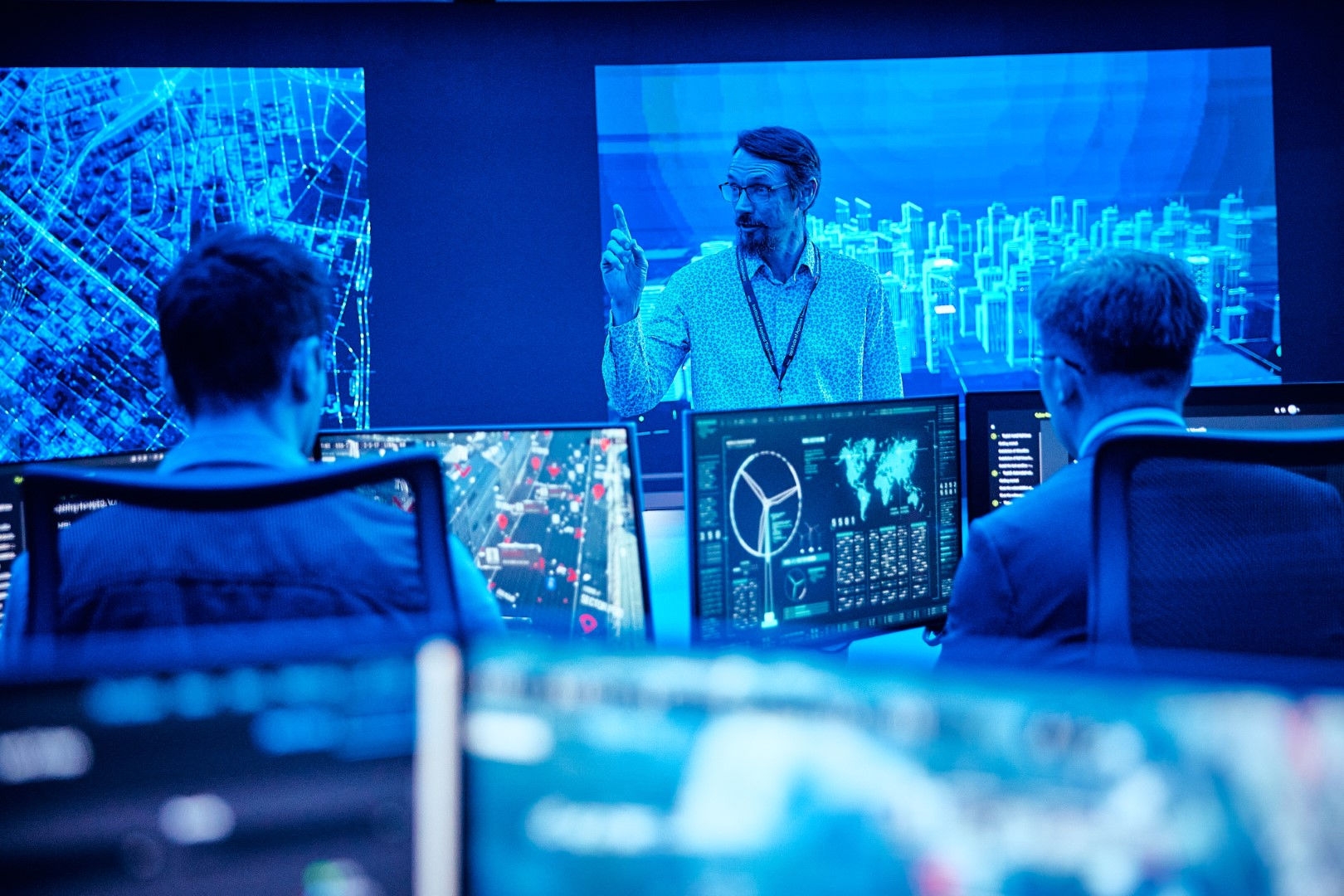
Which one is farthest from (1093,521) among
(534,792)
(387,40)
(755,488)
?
(387,40)

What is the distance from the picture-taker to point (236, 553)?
1.09 m

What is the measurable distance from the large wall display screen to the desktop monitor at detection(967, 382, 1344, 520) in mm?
2422

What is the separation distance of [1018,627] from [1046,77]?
3.78 m

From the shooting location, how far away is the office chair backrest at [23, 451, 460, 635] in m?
1.08

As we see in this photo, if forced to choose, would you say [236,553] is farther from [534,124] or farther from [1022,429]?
[534,124]

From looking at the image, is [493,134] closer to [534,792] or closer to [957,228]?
[957,228]

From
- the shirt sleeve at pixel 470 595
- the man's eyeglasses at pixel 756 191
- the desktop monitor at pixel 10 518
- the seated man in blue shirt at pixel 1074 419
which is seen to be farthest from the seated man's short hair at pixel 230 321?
the man's eyeglasses at pixel 756 191

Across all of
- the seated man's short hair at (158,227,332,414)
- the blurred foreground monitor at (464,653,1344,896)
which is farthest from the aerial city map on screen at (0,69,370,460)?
the blurred foreground monitor at (464,653,1344,896)

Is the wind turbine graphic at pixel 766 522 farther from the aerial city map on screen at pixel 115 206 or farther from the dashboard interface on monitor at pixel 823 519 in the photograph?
the aerial city map on screen at pixel 115 206

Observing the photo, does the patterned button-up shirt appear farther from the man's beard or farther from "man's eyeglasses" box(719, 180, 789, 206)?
"man's eyeglasses" box(719, 180, 789, 206)

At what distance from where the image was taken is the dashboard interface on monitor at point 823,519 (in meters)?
1.79

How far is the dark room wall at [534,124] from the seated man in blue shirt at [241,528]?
127 inches

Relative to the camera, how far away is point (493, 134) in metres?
4.48

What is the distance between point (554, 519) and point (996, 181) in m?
3.41
